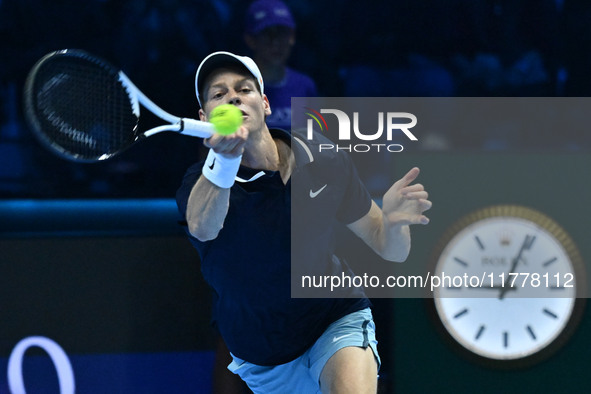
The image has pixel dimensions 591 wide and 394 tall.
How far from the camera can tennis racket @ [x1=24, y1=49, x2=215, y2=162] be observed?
2682mm

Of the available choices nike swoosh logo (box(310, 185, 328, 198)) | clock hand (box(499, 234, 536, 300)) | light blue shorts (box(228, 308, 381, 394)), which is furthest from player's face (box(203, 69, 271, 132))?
clock hand (box(499, 234, 536, 300))

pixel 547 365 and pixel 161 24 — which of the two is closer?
pixel 547 365

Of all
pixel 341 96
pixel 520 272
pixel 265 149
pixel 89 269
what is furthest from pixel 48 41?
pixel 520 272

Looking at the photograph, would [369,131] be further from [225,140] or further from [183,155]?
[225,140]

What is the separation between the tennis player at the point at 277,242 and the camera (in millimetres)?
2922

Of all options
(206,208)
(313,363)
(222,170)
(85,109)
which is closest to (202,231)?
(206,208)

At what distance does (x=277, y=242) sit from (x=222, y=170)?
422 mm

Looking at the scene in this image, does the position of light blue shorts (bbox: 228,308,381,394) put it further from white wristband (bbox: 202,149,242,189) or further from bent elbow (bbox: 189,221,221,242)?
white wristband (bbox: 202,149,242,189)

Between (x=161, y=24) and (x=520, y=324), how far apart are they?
2039 mm

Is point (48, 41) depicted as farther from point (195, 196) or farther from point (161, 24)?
point (195, 196)

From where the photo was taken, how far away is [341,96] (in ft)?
13.9

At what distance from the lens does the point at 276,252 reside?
295 centimetres

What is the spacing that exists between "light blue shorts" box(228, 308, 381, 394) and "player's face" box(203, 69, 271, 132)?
713 millimetres

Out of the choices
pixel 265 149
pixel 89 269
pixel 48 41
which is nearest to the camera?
pixel 265 149
